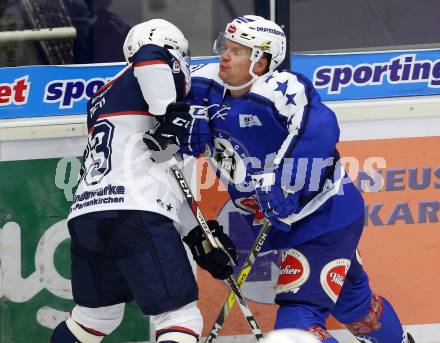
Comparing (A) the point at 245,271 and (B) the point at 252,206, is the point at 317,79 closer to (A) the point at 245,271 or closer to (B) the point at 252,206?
(B) the point at 252,206

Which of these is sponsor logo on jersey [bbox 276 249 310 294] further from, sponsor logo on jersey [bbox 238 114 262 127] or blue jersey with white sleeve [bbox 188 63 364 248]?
sponsor logo on jersey [bbox 238 114 262 127]

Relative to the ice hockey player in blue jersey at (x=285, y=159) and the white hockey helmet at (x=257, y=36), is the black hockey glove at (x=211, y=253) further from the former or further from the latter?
the white hockey helmet at (x=257, y=36)

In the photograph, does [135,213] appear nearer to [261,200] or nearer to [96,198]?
Result: [96,198]

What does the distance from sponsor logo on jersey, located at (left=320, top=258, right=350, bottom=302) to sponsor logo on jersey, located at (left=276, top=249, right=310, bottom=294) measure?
68mm

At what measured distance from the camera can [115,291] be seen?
4.14m

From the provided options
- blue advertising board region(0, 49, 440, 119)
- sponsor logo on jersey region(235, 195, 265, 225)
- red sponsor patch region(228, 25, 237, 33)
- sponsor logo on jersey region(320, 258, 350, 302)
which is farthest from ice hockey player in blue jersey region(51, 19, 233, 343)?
blue advertising board region(0, 49, 440, 119)

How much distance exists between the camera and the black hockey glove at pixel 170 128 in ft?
13.0

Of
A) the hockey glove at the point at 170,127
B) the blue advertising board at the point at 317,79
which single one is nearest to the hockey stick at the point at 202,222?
the hockey glove at the point at 170,127

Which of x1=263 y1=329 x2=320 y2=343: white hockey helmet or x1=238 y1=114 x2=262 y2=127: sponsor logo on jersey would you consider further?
x1=238 y1=114 x2=262 y2=127: sponsor logo on jersey

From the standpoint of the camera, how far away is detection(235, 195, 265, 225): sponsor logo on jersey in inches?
170

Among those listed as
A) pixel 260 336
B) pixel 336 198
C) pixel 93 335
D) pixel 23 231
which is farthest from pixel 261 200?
pixel 23 231

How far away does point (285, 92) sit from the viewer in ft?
13.2

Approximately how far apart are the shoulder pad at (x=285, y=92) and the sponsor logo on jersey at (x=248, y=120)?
91mm

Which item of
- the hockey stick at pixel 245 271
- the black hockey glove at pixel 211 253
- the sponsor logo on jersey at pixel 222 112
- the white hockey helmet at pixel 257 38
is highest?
the white hockey helmet at pixel 257 38
